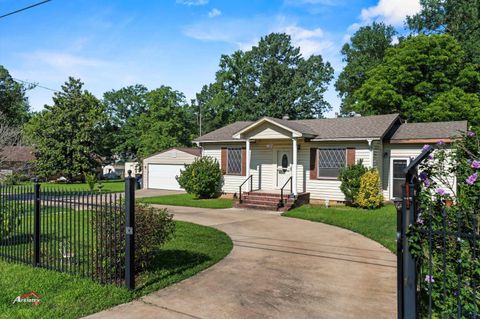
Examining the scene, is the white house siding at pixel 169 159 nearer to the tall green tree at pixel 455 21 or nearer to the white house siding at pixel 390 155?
the white house siding at pixel 390 155

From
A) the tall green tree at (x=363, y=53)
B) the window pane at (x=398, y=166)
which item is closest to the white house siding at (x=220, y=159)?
the window pane at (x=398, y=166)

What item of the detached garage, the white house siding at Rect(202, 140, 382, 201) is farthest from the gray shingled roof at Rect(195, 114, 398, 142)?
the detached garage

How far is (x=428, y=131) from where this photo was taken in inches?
601

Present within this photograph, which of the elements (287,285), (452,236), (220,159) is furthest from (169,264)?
(220,159)

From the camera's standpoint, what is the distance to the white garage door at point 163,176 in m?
24.2

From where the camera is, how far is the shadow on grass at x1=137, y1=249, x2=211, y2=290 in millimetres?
5453

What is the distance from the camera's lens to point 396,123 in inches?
672

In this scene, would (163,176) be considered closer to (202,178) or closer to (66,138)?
(202,178)

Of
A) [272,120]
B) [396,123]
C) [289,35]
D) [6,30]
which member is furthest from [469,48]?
[6,30]

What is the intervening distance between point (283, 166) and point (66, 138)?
2639 cm

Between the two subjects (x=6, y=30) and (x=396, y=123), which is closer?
(x=6, y=30)

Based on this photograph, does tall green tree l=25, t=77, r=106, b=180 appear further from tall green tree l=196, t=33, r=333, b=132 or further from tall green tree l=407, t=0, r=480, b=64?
tall green tree l=407, t=0, r=480, b=64

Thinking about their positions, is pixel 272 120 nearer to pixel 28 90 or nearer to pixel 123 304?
pixel 123 304

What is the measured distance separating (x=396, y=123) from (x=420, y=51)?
1042 centimetres
